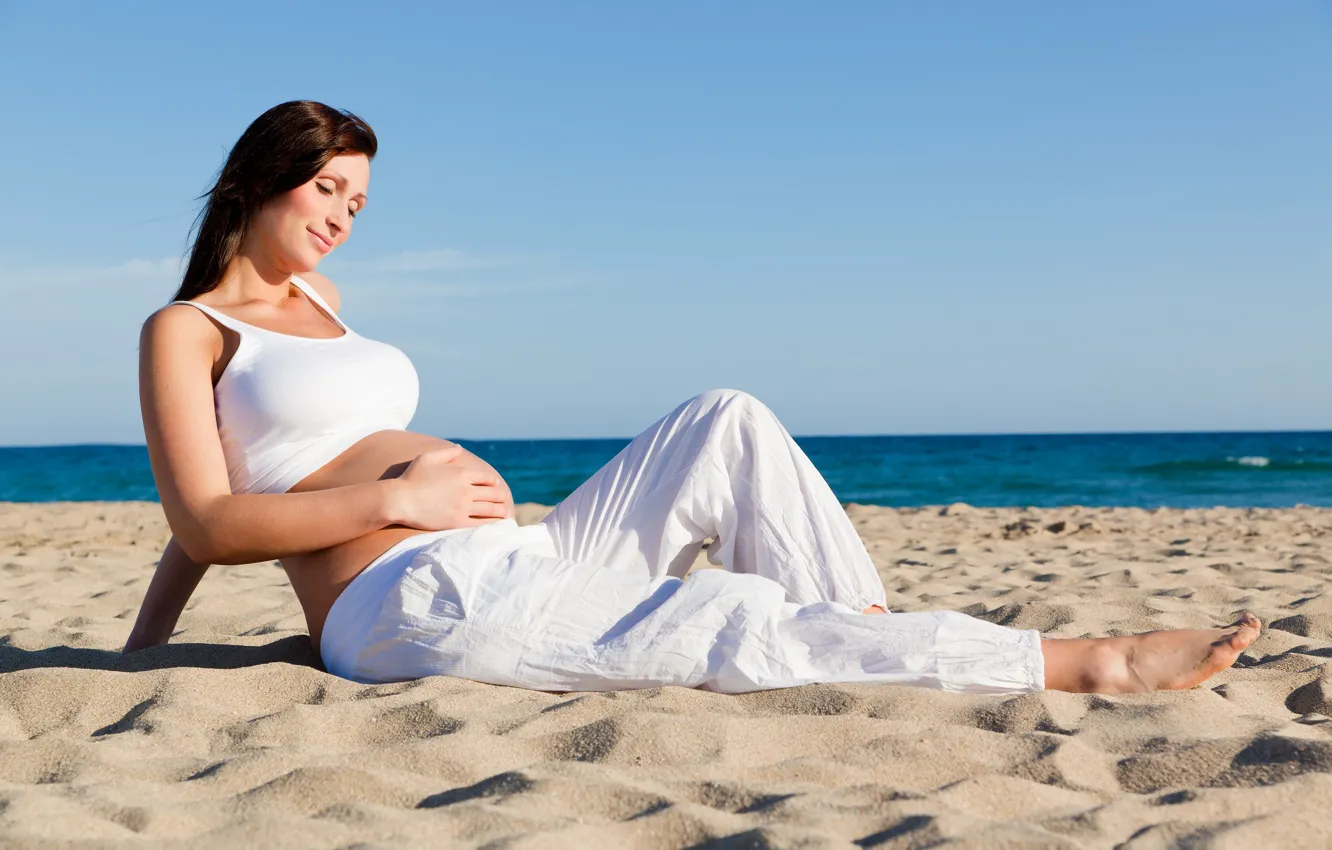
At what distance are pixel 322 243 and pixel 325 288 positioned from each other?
42cm

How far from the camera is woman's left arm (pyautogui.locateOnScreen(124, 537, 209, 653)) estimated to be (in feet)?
9.11

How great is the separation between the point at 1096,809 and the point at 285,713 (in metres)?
1.39

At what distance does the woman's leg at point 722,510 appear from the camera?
7.84ft

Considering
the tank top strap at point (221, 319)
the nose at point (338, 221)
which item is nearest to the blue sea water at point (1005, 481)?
the nose at point (338, 221)

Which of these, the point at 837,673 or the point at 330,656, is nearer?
the point at 837,673

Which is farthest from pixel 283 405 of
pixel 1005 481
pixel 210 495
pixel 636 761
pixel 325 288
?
pixel 1005 481

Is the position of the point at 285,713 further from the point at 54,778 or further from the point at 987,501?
the point at 987,501

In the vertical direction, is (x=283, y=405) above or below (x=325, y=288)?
below

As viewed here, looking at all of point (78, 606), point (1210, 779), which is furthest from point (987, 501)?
point (1210, 779)

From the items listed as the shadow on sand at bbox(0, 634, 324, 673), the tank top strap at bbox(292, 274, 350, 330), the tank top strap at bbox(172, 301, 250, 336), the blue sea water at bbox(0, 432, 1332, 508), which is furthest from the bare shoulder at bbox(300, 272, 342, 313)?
the blue sea water at bbox(0, 432, 1332, 508)

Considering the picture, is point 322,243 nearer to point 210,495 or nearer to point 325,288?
point 325,288

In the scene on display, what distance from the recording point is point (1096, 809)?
1.49m

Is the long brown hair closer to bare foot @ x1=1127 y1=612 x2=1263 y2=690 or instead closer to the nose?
the nose

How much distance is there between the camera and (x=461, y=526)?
7.80 ft
